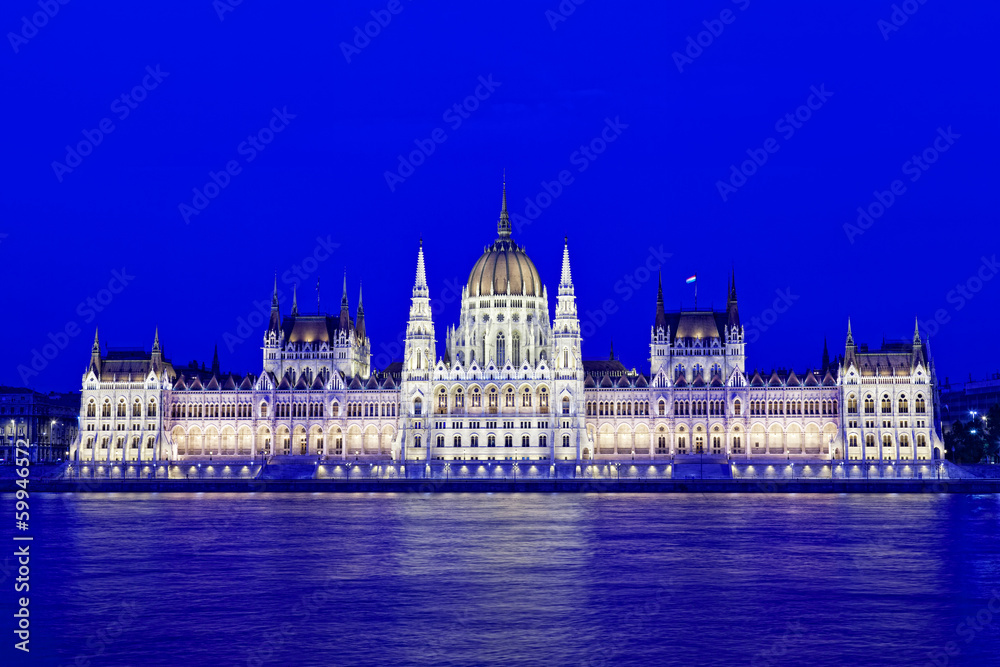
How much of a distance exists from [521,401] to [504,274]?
17.8 meters

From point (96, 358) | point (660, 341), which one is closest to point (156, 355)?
point (96, 358)

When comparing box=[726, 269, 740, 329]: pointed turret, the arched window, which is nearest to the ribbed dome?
the arched window

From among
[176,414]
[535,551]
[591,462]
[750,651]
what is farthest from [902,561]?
[176,414]

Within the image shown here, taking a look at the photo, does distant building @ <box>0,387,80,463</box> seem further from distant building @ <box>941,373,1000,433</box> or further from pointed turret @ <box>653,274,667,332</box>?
distant building @ <box>941,373,1000,433</box>

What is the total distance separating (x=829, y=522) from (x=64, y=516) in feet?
152

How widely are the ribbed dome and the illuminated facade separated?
175 mm

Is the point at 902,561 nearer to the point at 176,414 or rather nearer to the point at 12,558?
the point at 12,558

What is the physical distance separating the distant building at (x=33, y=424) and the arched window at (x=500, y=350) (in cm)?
6753

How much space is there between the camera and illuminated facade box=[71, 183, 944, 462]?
127500 millimetres

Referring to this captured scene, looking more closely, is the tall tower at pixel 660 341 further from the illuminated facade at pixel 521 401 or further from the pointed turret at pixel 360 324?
the pointed turret at pixel 360 324

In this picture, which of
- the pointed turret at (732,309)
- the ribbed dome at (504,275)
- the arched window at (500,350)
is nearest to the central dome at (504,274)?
the ribbed dome at (504,275)

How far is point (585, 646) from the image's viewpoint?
3025 centimetres

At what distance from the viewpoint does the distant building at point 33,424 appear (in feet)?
543

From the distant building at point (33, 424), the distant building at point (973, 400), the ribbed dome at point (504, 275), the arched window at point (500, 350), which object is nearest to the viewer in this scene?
the arched window at point (500, 350)
